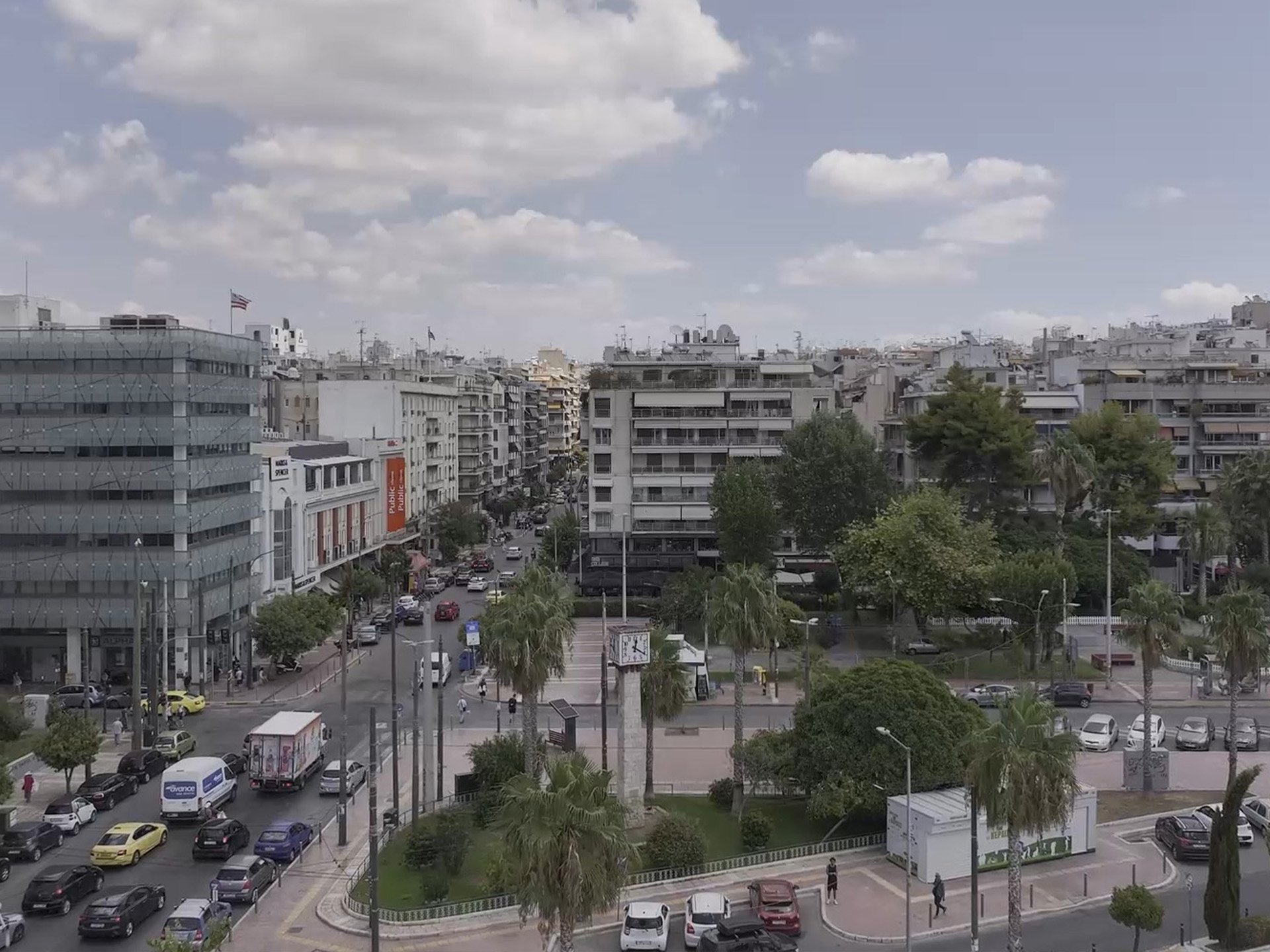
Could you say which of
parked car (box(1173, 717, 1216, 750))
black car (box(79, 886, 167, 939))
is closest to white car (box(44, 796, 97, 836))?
black car (box(79, 886, 167, 939))

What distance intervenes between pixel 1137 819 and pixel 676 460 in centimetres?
4964

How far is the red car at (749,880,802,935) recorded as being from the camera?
104 ft

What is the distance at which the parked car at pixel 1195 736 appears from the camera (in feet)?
165

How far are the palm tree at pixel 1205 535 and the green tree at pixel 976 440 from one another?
10.5 metres

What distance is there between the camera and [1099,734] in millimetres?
50281

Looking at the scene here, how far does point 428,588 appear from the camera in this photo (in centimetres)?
9162

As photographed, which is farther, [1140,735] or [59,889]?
[1140,735]

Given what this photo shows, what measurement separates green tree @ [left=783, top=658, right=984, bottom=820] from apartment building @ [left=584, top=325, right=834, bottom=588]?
46380mm

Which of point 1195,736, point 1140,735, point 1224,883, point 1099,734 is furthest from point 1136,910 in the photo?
point 1195,736

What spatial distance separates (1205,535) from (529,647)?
53756 mm

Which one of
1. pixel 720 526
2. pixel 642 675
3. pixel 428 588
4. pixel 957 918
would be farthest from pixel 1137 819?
pixel 428 588

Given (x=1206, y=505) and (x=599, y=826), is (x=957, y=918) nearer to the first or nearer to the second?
(x=599, y=826)

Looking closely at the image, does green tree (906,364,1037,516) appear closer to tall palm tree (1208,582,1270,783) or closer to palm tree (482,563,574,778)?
tall palm tree (1208,582,1270,783)

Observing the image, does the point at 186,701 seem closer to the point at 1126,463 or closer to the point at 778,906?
the point at 778,906
